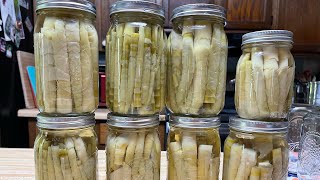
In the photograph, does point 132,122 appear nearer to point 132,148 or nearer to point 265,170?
point 132,148

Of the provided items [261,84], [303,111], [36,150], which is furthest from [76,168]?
[303,111]

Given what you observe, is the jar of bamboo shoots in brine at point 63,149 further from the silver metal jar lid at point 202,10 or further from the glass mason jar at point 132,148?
the silver metal jar lid at point 202,10

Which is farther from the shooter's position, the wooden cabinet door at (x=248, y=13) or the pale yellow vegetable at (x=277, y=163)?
the wooden cabinet door at (x=248, y=13)

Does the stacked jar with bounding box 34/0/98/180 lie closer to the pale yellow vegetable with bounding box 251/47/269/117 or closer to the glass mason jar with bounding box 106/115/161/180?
the glass mason jar with bounding box 106/115/161/180

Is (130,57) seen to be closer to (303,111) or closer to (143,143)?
(143,143)

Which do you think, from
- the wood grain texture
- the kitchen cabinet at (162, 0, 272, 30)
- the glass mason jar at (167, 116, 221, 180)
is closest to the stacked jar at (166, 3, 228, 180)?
the glass mason jar at (167, 116, 221, 180)

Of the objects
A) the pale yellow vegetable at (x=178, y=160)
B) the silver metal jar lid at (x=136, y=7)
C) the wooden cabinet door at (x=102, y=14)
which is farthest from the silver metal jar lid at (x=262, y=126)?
the wooden cabinet door at (x=102, y=14)
